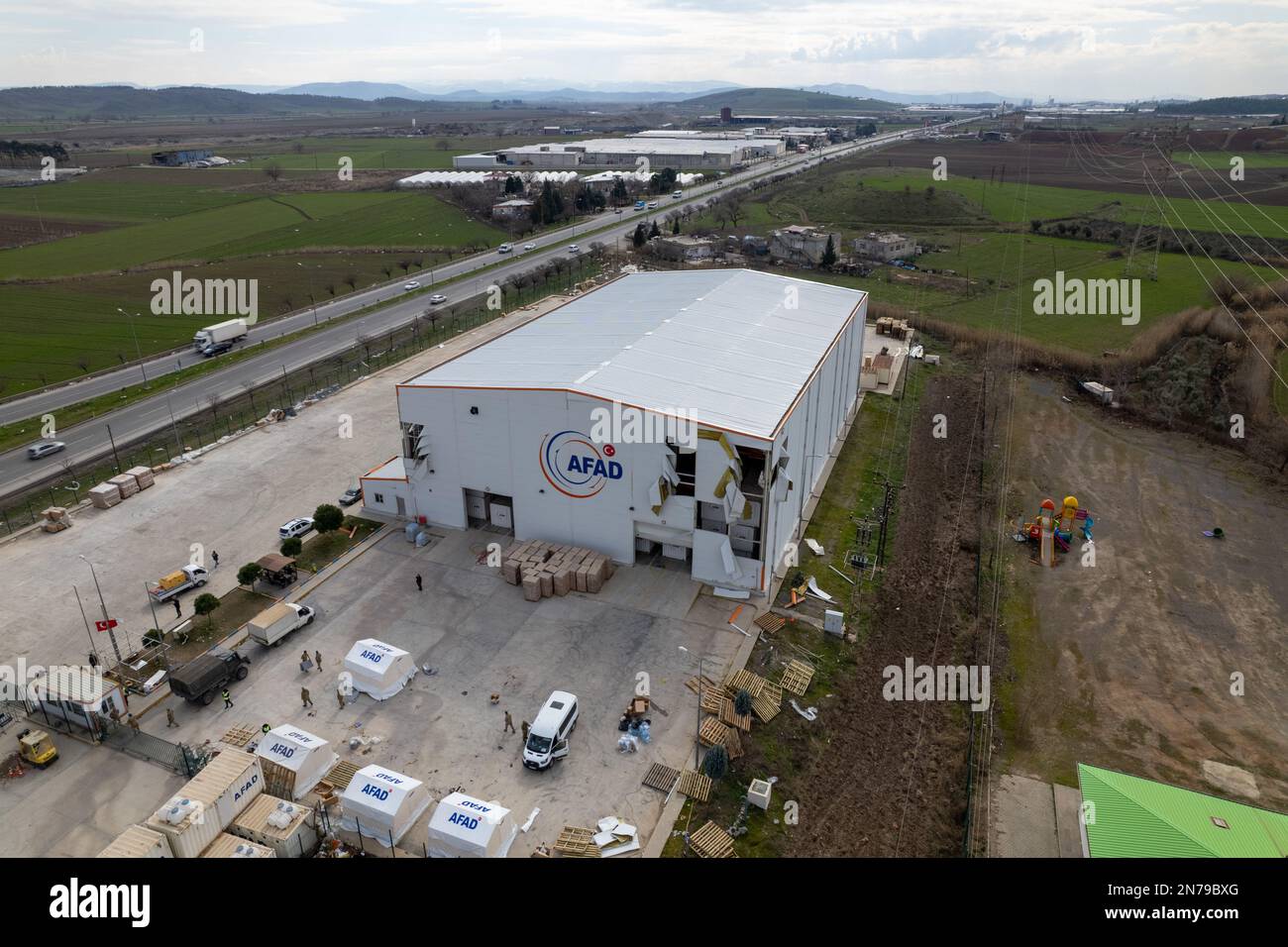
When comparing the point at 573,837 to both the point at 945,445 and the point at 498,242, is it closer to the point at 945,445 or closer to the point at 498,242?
the point at 945,445

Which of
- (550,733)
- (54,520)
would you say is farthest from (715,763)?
(54,520)

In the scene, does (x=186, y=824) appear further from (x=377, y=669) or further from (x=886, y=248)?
(x=886, y=248)

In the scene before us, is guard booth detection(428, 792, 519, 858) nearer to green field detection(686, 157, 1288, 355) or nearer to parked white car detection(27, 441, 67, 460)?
parked white car detection(27, 441, 67, 460)

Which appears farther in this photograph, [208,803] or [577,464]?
[577,464]

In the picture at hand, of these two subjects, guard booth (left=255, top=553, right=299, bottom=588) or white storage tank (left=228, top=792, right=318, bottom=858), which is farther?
guard booth (left=255, top=553, right=299, bottom=588)

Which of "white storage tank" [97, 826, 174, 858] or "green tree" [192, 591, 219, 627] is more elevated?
"green tree" [192, 591, 219, 627]

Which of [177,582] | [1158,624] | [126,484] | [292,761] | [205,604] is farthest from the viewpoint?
[126,484]

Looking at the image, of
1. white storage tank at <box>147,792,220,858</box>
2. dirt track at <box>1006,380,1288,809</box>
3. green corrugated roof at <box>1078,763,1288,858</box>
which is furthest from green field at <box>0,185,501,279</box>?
green corrugated roof at <box>1078,763,1288,858</box>

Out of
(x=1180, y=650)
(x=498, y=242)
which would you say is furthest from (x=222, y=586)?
(x=498, y=242)
